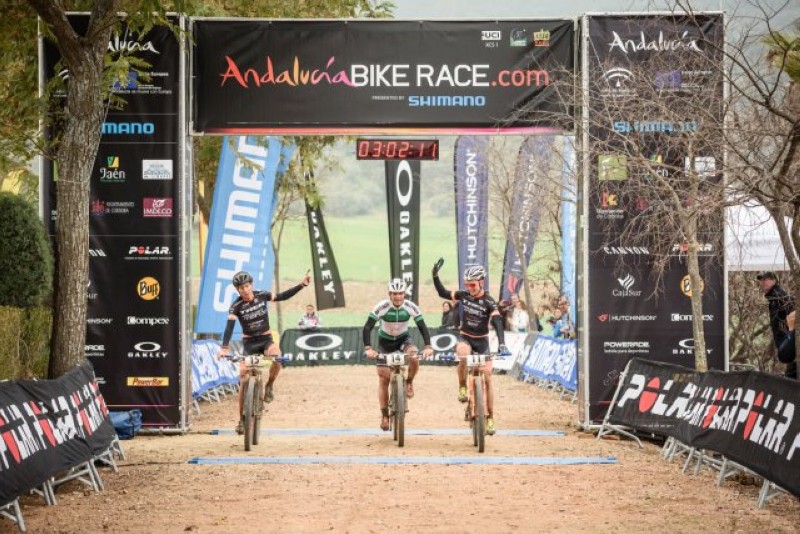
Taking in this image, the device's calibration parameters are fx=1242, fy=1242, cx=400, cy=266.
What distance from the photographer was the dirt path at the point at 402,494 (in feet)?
34.9

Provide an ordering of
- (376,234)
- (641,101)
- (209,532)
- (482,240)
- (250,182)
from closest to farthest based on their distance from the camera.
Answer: (209,532)
(641,101)
(250,182)
(482,240)
(376,234)

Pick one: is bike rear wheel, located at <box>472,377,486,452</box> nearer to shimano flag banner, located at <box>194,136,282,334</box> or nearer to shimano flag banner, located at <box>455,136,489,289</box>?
shimano flag banner, located at <box>194,136,282,334</box>

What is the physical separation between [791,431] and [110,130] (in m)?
11.4

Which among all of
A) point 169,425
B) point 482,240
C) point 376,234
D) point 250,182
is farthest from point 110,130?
point 376,234

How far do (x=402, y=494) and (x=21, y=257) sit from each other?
6.49 m

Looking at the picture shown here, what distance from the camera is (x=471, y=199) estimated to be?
3912cm

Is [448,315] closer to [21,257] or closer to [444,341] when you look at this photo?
[444,341]

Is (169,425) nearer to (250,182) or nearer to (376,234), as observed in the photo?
(250,182)

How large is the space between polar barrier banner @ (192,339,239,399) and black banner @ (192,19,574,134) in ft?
22.6

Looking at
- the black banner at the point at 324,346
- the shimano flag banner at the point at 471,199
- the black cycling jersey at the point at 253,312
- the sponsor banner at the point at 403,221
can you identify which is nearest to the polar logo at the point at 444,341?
the black banner at the point at 324,346

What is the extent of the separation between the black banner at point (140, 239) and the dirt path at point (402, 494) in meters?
1.10

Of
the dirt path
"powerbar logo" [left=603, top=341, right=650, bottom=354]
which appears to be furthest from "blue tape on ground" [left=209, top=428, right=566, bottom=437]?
"powerbar logo" [left=603, top=341, right=650, bottom=354]

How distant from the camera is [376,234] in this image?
132625 millimetres

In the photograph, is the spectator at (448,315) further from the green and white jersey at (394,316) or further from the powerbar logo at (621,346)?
the green and white jersey at (394,316)
